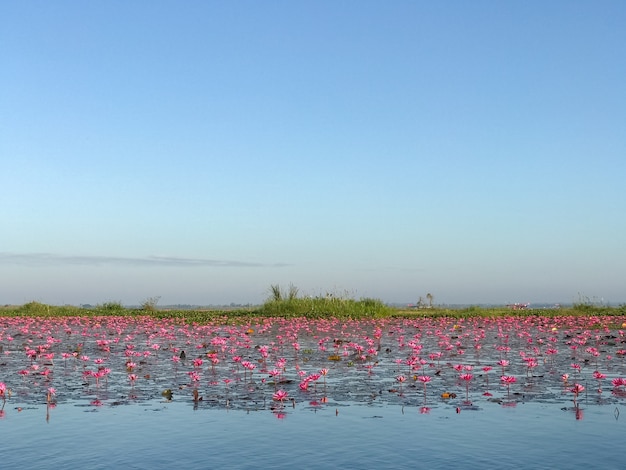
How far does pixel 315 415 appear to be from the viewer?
11367mm

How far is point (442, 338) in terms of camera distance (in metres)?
25.0

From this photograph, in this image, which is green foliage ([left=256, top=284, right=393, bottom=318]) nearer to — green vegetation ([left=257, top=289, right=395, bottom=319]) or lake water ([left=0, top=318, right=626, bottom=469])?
green vegetation ([left=257, top=289, right=395, bottom=319])

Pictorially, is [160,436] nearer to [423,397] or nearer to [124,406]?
[124,406]

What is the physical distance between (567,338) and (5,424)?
21.0 metres

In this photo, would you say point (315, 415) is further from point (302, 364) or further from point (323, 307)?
point (323, 307)

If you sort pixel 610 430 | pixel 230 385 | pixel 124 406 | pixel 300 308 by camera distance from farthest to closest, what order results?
pixel 300 308 < pixel 230 385 < pixel 124 406 < pixel 610 430

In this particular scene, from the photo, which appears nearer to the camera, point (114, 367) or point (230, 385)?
point (230, 385)

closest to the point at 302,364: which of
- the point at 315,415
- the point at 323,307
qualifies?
the point at 315,415

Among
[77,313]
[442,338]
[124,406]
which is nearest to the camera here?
[124,406]

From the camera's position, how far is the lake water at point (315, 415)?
891 cm

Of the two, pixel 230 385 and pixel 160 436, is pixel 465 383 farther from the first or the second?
pixel 160 436

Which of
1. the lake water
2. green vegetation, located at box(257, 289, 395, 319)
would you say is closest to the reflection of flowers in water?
the lake water

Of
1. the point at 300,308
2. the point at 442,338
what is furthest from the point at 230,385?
the point at 300,308

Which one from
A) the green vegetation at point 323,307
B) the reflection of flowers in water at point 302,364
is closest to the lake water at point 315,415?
the reflection of flowers in water at point 302,364
